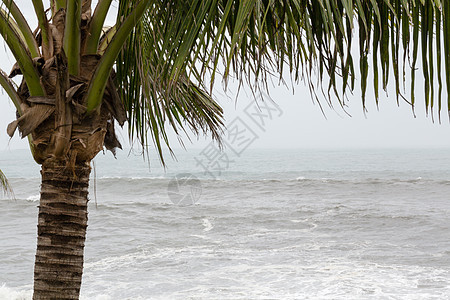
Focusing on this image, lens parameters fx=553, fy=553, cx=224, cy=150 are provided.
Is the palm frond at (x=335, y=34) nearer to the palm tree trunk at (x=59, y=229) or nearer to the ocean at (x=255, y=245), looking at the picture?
the palm tree trunk at (x=59, y=229)

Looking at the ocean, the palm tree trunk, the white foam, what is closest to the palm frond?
the palm tree trunk

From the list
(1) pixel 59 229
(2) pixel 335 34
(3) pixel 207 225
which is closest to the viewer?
(2) pixel 335 34

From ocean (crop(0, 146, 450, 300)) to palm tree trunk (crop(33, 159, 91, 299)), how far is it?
47cm

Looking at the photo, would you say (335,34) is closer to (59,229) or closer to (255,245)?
(59,229)

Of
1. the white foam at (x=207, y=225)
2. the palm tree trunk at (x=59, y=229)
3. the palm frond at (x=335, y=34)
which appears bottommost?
the white foam at (x=207, y=225)

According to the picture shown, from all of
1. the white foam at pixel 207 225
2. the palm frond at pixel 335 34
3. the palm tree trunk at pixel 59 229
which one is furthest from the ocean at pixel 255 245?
the palm frond at pixel 335 34

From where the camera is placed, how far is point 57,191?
109 inches

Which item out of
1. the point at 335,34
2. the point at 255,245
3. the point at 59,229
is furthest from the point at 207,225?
the point at 335,34

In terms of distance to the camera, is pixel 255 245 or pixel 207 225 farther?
pixel 207 225

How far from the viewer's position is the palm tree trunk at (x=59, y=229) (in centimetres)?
277

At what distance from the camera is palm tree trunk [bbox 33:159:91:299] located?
2.77 m

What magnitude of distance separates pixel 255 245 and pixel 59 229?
8.51 metres

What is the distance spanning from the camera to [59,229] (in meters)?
2.77

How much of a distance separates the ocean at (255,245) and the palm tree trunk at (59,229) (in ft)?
1.54
